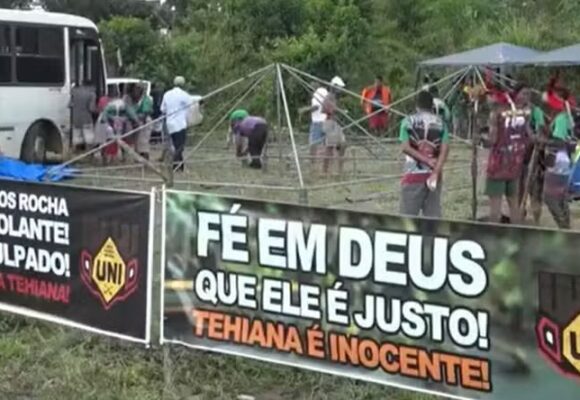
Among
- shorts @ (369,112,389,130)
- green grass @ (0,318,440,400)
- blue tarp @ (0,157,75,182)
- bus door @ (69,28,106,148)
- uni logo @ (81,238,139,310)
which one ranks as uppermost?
bus door @ (69,28,106,148)

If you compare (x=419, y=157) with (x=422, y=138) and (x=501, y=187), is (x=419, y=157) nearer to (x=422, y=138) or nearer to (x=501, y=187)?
(x=422, y=138)

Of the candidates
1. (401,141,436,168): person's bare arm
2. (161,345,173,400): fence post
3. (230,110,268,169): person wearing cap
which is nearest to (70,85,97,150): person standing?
(230,110,268,169): person wearing cap

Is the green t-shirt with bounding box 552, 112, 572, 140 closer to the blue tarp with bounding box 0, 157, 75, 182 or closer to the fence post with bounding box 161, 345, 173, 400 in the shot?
the blue tarp with bounding box 0, 157, 75, 182

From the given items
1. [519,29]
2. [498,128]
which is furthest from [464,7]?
[498,128]

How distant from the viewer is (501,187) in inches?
456

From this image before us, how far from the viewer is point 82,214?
284 inches

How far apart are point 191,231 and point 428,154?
3.78 metres

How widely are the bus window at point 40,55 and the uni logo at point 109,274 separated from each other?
46.4 feet

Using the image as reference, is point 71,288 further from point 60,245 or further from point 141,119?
point 141,119

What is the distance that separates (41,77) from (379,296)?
647 inches

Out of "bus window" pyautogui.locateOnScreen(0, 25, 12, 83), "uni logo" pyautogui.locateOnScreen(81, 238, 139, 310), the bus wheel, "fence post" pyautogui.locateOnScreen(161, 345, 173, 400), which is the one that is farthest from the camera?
the bus wheel

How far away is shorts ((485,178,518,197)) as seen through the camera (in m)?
11.5

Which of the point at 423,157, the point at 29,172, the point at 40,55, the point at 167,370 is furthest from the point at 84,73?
the point at 167,370

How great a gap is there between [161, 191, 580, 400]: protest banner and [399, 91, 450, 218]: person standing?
367 centimetres
